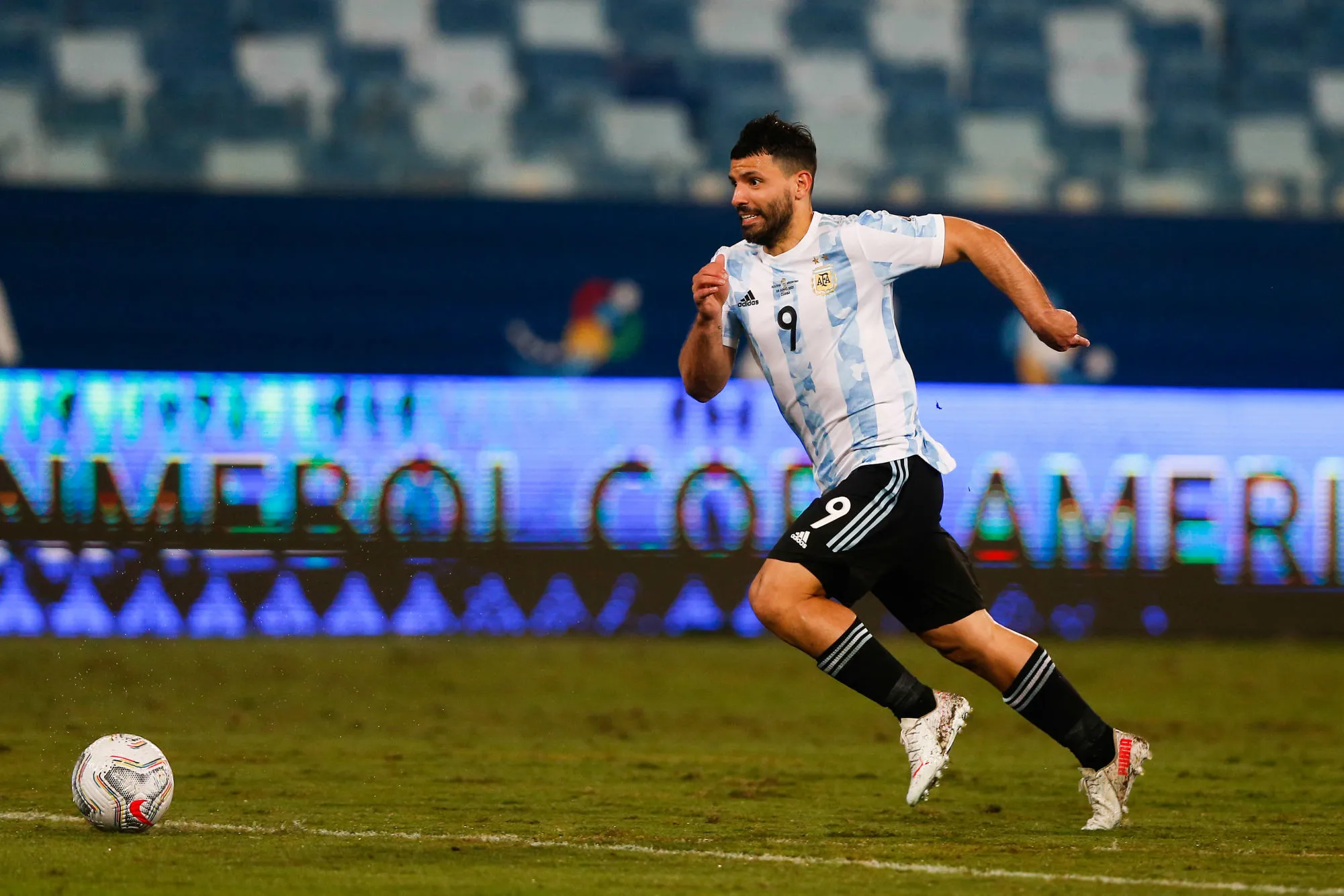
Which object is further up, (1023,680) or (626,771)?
(1023,680)

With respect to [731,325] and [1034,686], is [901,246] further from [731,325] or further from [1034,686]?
[1034,686]

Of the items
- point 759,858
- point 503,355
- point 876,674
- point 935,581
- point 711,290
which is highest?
point 711,290

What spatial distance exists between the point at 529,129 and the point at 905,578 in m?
8.44

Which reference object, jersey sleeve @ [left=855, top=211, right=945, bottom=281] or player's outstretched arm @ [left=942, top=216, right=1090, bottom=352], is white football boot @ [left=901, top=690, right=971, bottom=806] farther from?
Result: jersey sleeve @ [left=855, top=211, right=945, bottom=281]

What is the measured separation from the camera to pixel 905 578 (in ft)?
15.9

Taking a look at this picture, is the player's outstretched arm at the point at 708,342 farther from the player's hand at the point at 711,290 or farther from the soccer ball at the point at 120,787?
the soccer ball at the point at 120,787

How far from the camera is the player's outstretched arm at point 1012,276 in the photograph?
15.3ft

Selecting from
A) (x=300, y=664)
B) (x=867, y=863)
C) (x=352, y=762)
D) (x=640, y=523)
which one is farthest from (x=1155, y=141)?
(x=867, y=863)

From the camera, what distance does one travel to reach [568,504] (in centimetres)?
1114

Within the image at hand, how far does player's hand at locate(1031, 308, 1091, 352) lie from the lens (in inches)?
183

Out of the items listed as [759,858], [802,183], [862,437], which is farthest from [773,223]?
[759,858]

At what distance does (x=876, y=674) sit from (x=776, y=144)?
139cm

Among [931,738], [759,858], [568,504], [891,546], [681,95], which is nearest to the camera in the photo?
[759,858]

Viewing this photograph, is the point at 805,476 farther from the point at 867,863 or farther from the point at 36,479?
the point at 867,863
